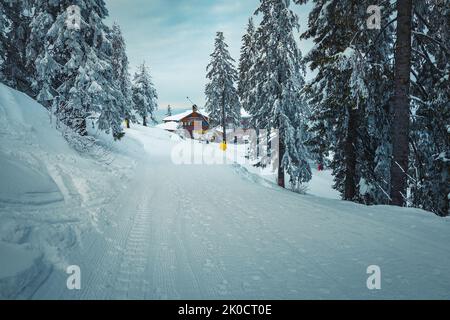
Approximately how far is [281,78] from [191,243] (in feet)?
45.1

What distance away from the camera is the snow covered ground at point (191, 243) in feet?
9.38

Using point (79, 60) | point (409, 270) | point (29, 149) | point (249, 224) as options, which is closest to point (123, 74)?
point (79, 60)

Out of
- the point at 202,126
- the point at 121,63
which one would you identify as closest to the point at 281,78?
the point at 121,63

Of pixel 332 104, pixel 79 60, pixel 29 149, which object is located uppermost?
pixel 79 60

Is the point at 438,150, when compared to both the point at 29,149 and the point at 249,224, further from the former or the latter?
the point at 29,149

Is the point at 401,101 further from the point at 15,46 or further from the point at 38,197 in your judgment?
the point at 15,46

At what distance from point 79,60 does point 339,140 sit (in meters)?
12.9

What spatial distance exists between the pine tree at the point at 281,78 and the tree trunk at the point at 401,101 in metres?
8.11

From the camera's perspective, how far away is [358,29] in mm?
7328

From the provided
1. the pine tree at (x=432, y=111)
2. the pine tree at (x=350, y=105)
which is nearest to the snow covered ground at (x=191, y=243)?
the pine tree at (x=432, y=111)

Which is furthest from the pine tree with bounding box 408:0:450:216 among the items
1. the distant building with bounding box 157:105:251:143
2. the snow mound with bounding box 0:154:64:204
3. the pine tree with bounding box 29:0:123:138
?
the distant building with bounding box 157:105:251:143

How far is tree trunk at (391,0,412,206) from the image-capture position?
641cm

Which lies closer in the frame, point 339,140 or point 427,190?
point 427,190

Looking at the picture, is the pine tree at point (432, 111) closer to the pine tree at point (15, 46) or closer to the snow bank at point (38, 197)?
the snow bank at point (38, 197)
